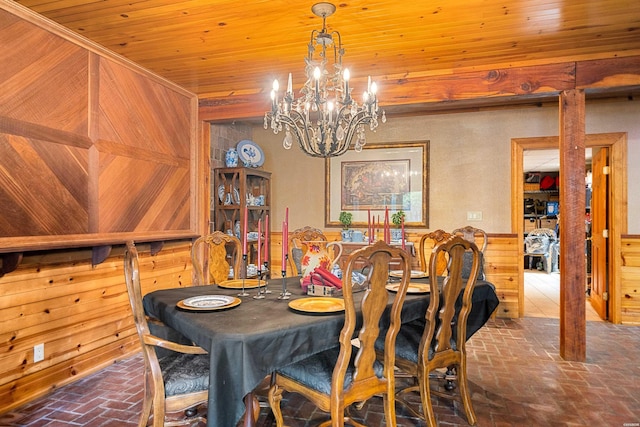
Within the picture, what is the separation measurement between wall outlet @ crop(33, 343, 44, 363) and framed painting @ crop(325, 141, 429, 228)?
3333 mm

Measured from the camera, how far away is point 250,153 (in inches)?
196

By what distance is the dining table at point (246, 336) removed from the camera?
155cm

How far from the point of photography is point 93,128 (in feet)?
9.51

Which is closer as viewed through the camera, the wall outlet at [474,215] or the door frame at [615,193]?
the door frame at [615,193]

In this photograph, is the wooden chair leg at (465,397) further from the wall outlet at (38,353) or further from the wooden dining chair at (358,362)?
the wall outlet at (38,353)

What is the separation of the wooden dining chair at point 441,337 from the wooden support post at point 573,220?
142cm

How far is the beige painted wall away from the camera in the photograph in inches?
171

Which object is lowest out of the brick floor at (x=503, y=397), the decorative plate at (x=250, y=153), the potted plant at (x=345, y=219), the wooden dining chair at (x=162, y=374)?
the brick floor at (x=503, y=397)

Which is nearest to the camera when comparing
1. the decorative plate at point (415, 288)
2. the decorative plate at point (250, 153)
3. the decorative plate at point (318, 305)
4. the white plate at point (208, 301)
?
the decorative plate at point (318, 305)

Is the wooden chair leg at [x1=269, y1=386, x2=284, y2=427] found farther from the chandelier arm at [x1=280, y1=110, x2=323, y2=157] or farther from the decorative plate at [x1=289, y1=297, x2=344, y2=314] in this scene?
the chandelier arm at [x1=280, y1=110, x2=323, y2=157]

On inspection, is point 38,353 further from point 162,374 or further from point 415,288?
point 415,288

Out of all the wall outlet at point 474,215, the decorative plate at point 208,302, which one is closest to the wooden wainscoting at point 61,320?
the decorative plate at point 208,302

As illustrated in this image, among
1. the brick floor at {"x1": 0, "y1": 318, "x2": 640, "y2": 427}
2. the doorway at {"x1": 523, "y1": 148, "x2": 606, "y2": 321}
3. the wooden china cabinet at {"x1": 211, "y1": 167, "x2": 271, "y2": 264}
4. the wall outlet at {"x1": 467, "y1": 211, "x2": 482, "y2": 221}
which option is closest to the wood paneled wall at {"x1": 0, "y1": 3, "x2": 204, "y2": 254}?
the wooden china cabinet at {"x1": 211, "y1": 167, "x2": 271, "y2": 264}

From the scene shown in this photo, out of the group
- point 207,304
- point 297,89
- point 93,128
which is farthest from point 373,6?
point 93,128
